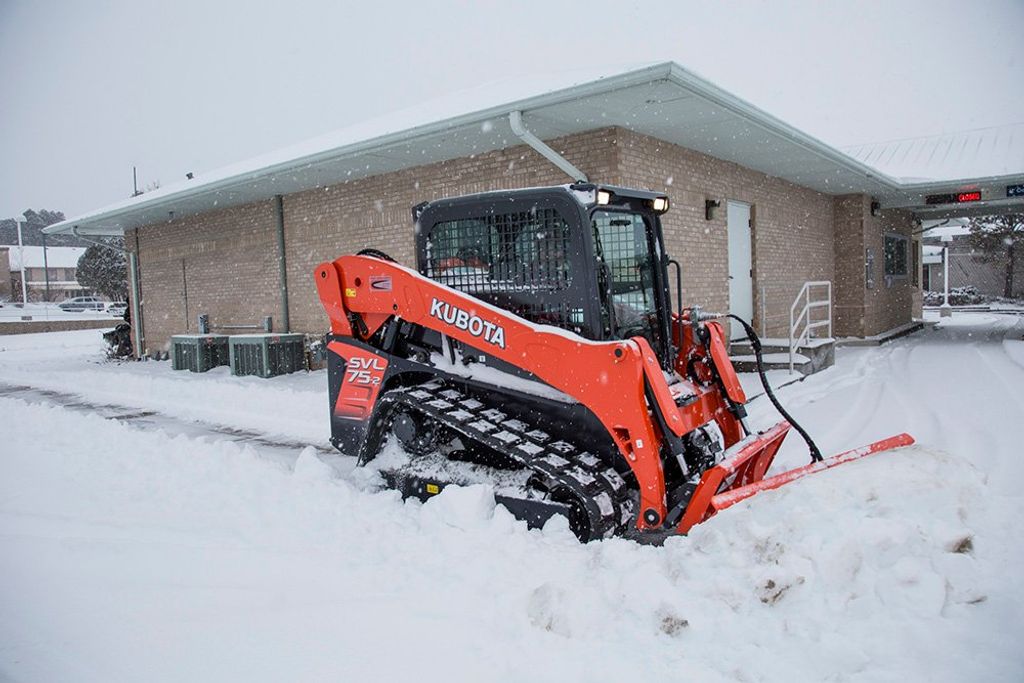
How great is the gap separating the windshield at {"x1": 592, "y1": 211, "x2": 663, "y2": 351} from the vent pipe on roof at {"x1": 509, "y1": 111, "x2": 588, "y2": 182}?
3.03 meters

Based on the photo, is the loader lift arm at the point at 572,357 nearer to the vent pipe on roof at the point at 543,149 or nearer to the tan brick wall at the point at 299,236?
the vent pipe on roof at the point at 543,149

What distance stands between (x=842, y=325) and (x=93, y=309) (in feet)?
146

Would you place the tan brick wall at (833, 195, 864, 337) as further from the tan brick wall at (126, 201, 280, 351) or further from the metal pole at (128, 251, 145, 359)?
the metal pole at (128, 251, 145, 359)

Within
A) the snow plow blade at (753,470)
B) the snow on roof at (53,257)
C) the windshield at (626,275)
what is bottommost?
the snow plow blade at (753,470)

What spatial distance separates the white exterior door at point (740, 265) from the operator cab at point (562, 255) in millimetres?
6450

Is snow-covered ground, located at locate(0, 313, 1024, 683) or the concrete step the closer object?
snow-covered ground, located at locate(0, 313, 1024, 683)

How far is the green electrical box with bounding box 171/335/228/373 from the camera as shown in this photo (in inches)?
511

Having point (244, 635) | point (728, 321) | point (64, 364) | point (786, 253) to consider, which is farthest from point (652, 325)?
point (64, 364)

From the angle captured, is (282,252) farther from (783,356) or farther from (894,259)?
(894,259)

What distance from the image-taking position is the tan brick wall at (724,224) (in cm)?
887

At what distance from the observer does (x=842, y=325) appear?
49.6 feet

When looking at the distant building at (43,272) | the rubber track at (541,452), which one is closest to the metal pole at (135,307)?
the rubber track at (541,452)

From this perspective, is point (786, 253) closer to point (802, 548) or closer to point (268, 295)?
point (268, 295)

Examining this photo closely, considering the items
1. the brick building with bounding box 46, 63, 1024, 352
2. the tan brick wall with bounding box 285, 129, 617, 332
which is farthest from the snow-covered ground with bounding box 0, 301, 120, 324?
the tan brick wall with bounding box 285, 129, 617, 332
